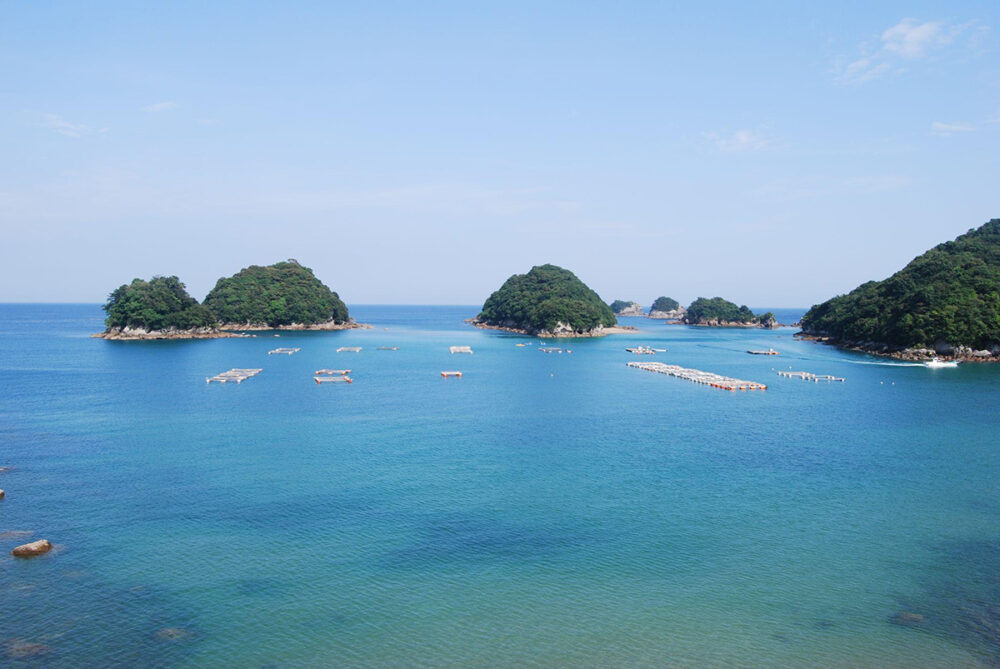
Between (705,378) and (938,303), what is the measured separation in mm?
52592

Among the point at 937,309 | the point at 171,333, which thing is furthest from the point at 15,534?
the point at 171,333

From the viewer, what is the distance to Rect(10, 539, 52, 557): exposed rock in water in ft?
90.6

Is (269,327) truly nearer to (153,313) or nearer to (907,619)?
(153,313)

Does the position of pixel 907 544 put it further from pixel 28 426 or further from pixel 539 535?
pixel 28 426

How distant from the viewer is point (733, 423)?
58219mm

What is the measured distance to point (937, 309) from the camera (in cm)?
10944

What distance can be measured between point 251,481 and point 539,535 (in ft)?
59.7

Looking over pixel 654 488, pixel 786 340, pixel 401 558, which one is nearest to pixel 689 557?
pixel 654 488

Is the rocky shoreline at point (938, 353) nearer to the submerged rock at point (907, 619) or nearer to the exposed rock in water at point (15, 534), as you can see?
the submerged rock at point (907, 619)

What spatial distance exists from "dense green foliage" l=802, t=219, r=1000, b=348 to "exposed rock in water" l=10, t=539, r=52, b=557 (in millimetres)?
119925

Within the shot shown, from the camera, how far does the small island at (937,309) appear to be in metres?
106

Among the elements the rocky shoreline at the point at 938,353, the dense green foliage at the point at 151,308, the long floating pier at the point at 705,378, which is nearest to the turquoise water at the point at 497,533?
the long floating pier at the point at 705,378

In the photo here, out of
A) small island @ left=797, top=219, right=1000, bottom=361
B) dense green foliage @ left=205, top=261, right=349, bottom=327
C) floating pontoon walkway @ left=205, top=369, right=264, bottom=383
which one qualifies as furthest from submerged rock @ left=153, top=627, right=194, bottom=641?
dense green foliage @ left=205, top=261, right=349, bottom=327

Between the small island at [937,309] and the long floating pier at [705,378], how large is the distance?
44.5 meters
